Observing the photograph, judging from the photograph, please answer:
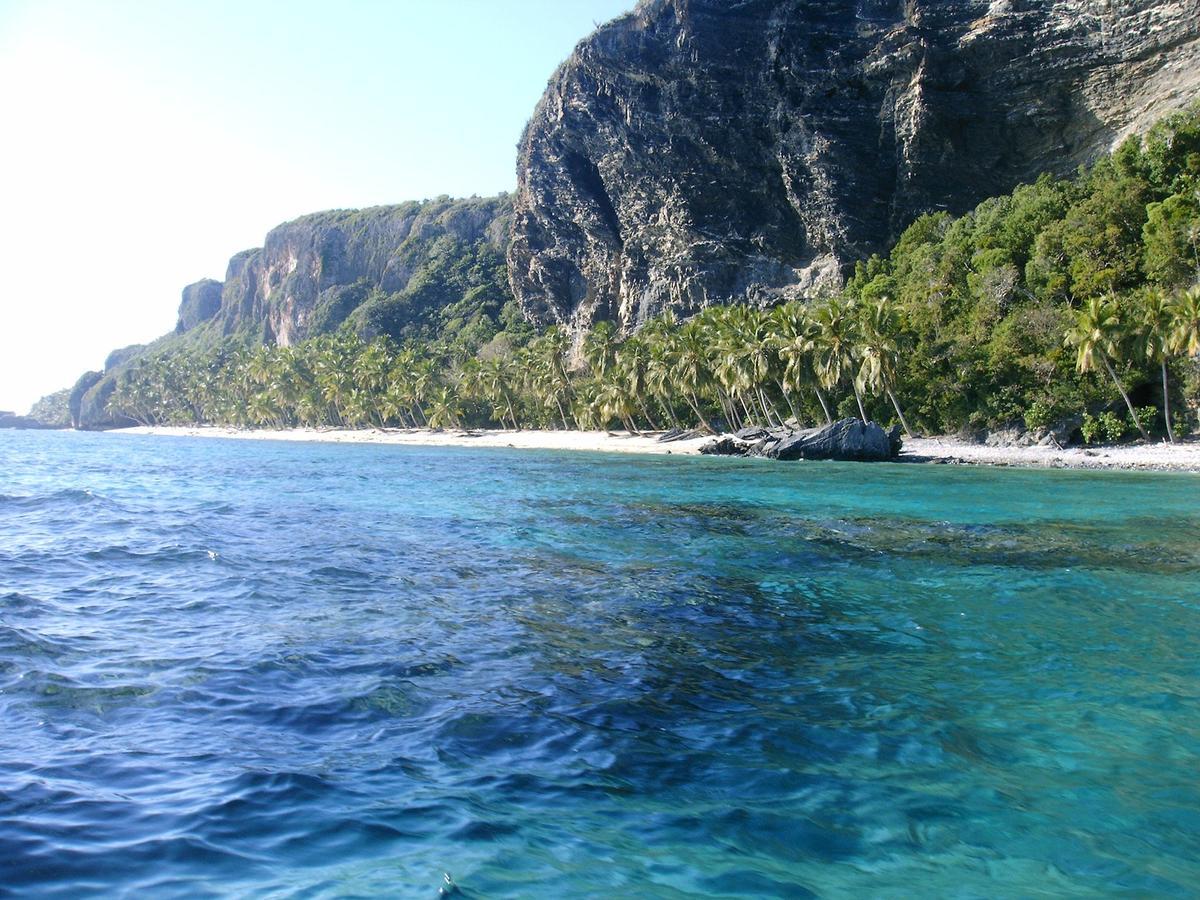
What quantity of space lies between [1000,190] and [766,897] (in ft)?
284

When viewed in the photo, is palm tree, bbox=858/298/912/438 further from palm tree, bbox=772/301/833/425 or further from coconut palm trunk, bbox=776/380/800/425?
coconut palm trunk, bbox=776/380/800/425

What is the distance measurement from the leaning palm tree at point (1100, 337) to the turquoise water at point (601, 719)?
97.2ft

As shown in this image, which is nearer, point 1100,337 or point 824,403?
point 1100,337

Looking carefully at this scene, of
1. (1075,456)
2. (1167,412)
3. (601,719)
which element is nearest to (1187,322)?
(1167,412)

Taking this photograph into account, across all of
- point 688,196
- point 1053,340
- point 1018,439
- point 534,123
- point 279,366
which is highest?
point 534,123

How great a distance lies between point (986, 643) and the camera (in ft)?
34.1

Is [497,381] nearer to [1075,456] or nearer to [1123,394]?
[1075,456]

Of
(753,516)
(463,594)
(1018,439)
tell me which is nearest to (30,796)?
(463,594)

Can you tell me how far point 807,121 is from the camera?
8144cm

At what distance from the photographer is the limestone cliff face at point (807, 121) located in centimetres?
6881

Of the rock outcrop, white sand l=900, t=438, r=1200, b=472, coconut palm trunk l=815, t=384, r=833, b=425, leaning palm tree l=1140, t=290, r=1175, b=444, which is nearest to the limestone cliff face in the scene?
coconut palm trunk l=815, t=384, r=833, b=425

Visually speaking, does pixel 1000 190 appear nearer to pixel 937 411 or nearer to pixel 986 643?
pixel 937 411

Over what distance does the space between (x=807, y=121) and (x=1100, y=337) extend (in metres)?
46.8

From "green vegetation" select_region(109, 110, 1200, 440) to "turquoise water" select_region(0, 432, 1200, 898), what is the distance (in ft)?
107
